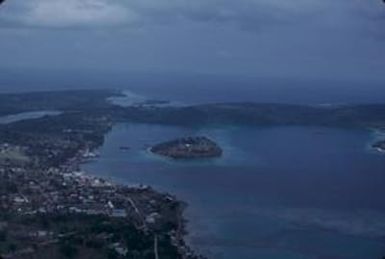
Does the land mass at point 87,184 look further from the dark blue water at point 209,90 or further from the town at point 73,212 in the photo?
the dark blue water at point 209,90

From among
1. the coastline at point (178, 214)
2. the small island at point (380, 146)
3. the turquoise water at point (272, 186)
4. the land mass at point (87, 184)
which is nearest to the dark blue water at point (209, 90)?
the land mass at point (87, 184)

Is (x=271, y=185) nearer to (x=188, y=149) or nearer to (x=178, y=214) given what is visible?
(x=178, y=214)

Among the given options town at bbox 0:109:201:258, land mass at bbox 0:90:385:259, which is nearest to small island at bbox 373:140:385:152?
land mass at bbox 0:90:385:259

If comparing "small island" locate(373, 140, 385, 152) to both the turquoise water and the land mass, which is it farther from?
the land mass

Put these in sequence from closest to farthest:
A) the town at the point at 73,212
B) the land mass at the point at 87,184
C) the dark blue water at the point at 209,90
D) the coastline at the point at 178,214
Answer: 1. the town at the point at 73,212
2. the land mass at the point at 87,184
3. the coastline at the point at 178,214
4. the dark blue water at the point at 209,90

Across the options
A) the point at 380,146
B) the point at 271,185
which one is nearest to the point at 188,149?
the point at 271,185

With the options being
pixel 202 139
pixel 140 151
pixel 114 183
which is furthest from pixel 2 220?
pixel 202 139
